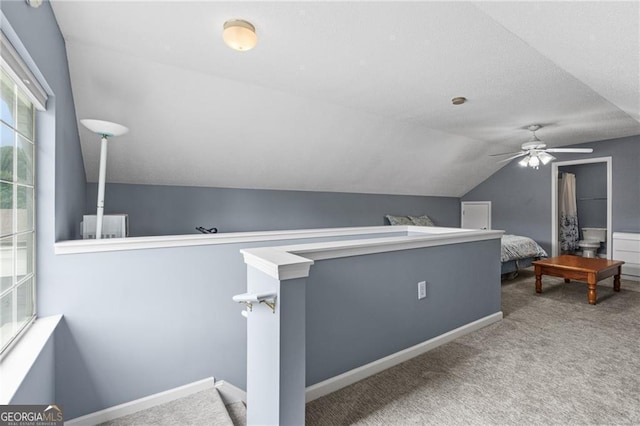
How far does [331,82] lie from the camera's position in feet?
9.53

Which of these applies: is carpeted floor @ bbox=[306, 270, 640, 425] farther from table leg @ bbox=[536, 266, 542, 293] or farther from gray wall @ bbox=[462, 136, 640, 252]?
gray wall @ bbox=[462, 136, 640, 252]

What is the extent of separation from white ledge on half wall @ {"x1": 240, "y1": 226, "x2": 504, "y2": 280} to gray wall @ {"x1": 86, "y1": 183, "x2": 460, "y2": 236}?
2.76m

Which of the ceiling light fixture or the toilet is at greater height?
the ceiling light fixture

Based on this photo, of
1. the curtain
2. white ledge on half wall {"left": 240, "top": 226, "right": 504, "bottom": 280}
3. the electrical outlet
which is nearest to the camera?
white ledge on half wall {"left": 240, "top": 226, "right": 504, "bottom": 280}

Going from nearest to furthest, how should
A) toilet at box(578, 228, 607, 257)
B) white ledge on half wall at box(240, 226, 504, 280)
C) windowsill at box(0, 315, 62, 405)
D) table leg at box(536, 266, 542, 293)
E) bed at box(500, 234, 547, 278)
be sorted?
windowsill at box(0, 315, 62, 405), white ledge on half wall at box(240, 226, 504, 280), table leg at box(536, 266, 542, 293), bed at box(500, 234, 547, 278), toilet at box(578, 228, 607, 257)

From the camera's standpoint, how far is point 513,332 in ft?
9.03

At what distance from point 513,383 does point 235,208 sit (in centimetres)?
368

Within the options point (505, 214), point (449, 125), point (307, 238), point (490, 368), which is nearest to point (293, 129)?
point (307, 238)

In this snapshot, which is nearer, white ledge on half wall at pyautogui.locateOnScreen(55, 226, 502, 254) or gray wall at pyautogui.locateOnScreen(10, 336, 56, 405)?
gray wall at pyautogui.locateOnScreen(10, 336, 56, 405)

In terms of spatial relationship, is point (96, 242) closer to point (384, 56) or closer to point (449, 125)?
point (384, 56)

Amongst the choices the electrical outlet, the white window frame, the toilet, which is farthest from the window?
the toilet

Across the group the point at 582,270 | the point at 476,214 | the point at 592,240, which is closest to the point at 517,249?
the point at 582,270

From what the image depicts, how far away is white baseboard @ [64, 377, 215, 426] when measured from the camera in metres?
1.78

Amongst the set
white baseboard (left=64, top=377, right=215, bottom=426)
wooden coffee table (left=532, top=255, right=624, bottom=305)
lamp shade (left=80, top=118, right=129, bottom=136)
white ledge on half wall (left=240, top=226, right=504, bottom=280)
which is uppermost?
lamp shade (left=80, top=118, right=129, bottom=136)
